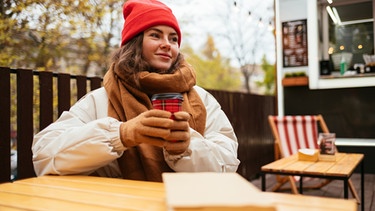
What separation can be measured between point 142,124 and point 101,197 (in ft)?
0.92

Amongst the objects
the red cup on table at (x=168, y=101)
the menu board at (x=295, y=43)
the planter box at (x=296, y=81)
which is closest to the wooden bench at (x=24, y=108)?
the red cup on table at (x=168, y=101)

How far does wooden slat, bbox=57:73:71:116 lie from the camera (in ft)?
7.96

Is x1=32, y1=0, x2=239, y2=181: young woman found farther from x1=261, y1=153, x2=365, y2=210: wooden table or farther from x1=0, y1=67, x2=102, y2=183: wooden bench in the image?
x1=261, y1=153, x2=365, y2=210: wooden table

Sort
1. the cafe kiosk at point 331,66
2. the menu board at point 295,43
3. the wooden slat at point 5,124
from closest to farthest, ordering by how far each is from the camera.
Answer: the wooden slat at point 5,124 < the cafe kiosk at point 331,66 < the menu board at point 295,43

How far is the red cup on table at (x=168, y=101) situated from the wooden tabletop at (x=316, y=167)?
1784mm

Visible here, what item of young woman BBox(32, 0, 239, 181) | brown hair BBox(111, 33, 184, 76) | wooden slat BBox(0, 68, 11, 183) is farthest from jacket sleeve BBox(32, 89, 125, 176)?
wooden slat BBox(0, 68, 11, 183)

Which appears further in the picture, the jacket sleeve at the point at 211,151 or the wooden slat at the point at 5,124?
the wooden slat at the point at 5,124

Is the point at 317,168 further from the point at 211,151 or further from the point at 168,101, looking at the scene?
the point at 168,101

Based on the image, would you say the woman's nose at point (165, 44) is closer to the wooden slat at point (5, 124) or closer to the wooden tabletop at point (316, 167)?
the wooden slat at point (5, 124)

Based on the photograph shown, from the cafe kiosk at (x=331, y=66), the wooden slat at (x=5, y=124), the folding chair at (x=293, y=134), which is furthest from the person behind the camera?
the cafe kiosk at (x=331, y=66)

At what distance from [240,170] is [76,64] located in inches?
128

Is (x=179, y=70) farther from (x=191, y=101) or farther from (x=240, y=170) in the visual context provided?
(x=240, y=170)

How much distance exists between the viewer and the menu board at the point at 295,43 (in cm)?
629

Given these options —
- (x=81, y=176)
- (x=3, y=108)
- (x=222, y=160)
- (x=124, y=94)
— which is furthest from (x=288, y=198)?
(x=3, y=108)
